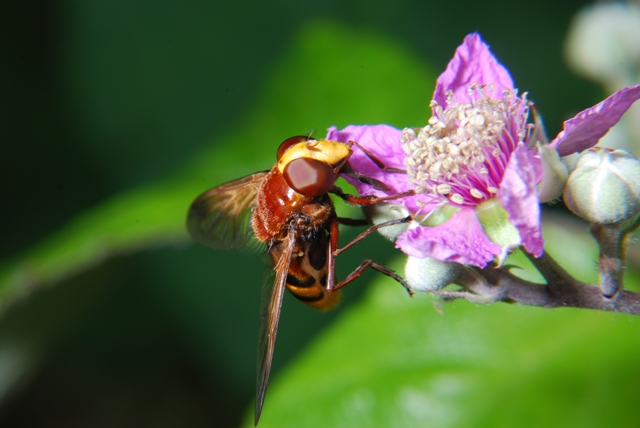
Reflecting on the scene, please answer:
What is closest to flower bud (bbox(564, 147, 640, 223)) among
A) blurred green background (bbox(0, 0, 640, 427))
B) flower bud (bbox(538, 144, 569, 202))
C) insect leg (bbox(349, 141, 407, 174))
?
flower bud (bbox(538, 144, 569, 202))

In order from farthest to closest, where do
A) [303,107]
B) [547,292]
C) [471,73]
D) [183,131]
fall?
[183,131]
[303,107]
[471,73]
[547,292]

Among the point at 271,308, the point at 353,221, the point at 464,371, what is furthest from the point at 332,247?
the point at 464,371

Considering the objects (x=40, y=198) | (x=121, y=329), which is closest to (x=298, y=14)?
(x=40, y=198)

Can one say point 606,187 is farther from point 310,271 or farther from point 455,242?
point 310,271

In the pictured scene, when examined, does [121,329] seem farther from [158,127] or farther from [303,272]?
[303,272]

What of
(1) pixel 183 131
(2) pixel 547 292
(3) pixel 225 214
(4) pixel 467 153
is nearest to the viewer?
(2) pixel 547 292

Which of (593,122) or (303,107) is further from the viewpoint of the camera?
(303,107)

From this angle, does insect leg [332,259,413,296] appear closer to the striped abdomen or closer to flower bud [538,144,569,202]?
the striped abdomen
